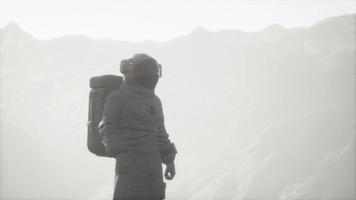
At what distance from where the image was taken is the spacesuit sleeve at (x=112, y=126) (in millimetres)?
4590

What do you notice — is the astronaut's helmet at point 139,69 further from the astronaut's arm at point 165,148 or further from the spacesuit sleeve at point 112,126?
the astronaut's arm at point 165,148

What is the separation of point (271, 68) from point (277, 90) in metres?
6.42

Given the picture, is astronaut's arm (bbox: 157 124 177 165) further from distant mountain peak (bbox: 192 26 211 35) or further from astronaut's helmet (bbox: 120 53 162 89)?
distant mountain peak (bbox: 192 26 211 35)

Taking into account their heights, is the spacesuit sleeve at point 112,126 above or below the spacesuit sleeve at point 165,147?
above

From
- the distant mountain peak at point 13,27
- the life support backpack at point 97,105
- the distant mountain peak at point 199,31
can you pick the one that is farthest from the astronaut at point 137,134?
the distant mountain peak at point 13,27

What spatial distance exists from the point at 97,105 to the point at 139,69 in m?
0.57

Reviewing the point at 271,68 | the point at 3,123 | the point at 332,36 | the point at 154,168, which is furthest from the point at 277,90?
the point at 154,168

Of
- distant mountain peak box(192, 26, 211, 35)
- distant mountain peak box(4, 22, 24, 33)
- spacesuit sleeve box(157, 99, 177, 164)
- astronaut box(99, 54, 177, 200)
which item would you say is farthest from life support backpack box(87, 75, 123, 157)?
distant mountain peak box(4, 22, 24, 33)

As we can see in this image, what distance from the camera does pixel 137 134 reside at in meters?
4.75

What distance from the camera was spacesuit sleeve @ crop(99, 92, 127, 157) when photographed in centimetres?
459

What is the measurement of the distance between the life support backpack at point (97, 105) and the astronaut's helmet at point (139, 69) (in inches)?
8.5

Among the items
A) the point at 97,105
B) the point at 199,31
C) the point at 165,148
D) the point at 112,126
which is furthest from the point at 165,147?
the point at 199,31

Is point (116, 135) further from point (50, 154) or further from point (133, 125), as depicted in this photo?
point (50, 154)

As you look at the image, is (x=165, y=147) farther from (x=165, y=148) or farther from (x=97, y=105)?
(x=97, y=105)
